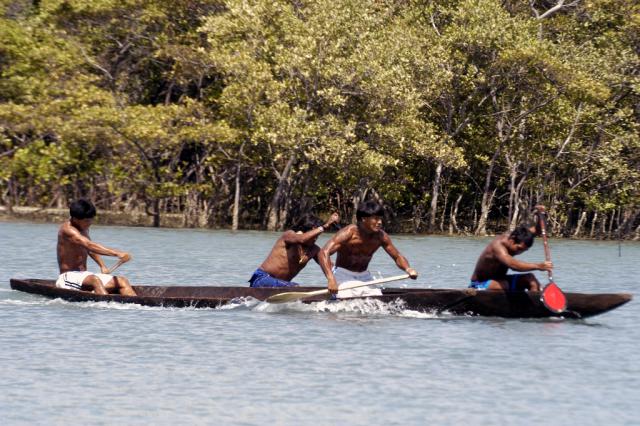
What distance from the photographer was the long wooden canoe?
1537cm

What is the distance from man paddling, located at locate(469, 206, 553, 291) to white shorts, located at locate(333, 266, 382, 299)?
1324 millimetres

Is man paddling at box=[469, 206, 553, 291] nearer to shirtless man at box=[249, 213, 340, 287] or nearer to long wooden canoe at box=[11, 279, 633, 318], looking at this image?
long wooden canoe at box=[11, 279, 633, 318]

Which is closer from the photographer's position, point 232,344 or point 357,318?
point 232,344

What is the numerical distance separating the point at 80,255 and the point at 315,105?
21.5 meters

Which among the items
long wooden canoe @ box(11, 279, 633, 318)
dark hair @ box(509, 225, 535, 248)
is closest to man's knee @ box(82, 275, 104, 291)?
long wooden canoe @ box(11, 279, 633, 318)

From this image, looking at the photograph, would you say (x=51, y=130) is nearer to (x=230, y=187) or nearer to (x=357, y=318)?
(x=230, y=187)

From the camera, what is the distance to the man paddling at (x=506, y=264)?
50.4 ft

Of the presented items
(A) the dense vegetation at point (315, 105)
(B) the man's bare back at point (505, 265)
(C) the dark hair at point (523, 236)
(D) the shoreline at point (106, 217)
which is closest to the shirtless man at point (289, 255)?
(B) the man's bare back at point (505, 265)

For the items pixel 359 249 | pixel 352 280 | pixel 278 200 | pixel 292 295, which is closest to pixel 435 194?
pixel 278 200

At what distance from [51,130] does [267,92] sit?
7023 millimetres

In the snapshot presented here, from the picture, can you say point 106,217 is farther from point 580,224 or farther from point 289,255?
point 289,255

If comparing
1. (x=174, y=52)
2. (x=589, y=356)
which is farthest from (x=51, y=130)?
(x=589, y=356)

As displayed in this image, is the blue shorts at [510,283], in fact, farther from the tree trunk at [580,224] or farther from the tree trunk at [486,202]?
the tree trunk at [580,224]

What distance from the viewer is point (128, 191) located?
3938 centimetres
